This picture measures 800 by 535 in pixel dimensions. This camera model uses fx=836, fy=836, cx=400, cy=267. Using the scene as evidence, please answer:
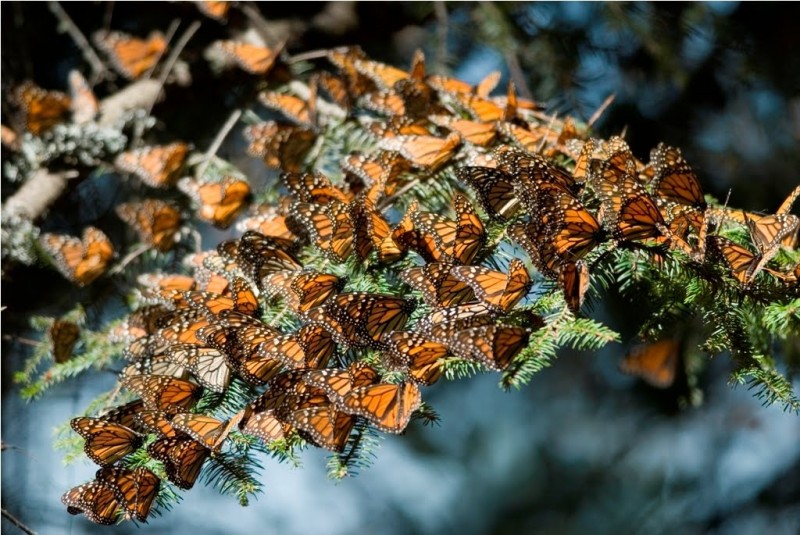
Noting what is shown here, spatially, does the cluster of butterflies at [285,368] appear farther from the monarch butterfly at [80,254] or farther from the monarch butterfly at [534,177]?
the monarch butterfly at [80,254]

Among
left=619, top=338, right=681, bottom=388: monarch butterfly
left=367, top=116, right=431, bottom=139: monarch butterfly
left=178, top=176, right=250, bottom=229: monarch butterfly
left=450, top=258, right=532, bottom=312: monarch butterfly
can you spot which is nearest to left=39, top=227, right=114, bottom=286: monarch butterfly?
left=178, top=176, right=250, bottom=229: monarch butterfly

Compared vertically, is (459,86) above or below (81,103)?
below

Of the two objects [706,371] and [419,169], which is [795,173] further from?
[419,169]

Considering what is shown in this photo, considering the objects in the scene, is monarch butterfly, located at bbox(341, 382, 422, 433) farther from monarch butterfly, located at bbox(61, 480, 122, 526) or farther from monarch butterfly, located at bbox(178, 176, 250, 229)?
monarch butterfly, located at bbox(178, 176, 250, 229)

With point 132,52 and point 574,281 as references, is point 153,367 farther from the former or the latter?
point 132,52

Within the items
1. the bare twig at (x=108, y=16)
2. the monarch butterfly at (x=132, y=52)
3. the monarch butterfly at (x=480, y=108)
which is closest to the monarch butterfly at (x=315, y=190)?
the monarch butterfly at (x=480, y=108)

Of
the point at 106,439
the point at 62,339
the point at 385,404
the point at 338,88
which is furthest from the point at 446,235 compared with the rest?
the point at 62,339

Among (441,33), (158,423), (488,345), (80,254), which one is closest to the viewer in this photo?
(488,345)
